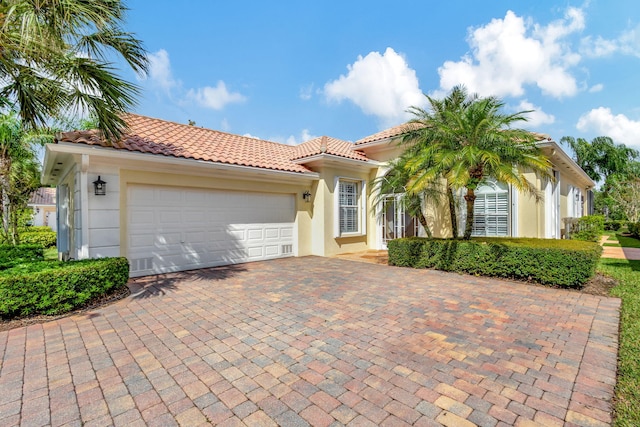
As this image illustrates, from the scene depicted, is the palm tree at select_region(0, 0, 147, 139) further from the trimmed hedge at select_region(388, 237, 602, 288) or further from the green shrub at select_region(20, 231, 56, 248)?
the green shrub at select_region(20, 231, 56, 248)

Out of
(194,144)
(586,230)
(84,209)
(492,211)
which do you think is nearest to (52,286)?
(84,209)

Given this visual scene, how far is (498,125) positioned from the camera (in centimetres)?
838

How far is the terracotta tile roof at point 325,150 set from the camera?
12.7 metres

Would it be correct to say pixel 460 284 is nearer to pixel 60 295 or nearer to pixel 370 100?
pixel 60 295

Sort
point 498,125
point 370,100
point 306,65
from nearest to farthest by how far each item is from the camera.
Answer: point 498,125
point 306,65
point 370,100

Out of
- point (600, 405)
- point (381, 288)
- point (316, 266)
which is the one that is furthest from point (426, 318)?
point (316, 266)

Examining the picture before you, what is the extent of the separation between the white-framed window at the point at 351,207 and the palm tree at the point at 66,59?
8350 mm

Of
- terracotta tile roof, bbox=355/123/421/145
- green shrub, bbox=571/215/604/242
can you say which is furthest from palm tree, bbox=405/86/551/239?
green shrub, bbox=571/215/604/242

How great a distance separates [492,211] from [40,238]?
2491 centimetres

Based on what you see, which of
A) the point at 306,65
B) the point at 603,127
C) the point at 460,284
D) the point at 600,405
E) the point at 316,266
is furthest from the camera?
the point at 603,127

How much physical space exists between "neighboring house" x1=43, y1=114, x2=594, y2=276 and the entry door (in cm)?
5

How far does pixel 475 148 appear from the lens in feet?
26.0

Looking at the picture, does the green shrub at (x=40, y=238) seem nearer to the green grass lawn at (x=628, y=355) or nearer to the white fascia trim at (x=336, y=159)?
the white fascia trim at (x=336, y=159)

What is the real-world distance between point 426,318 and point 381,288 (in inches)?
81.4
